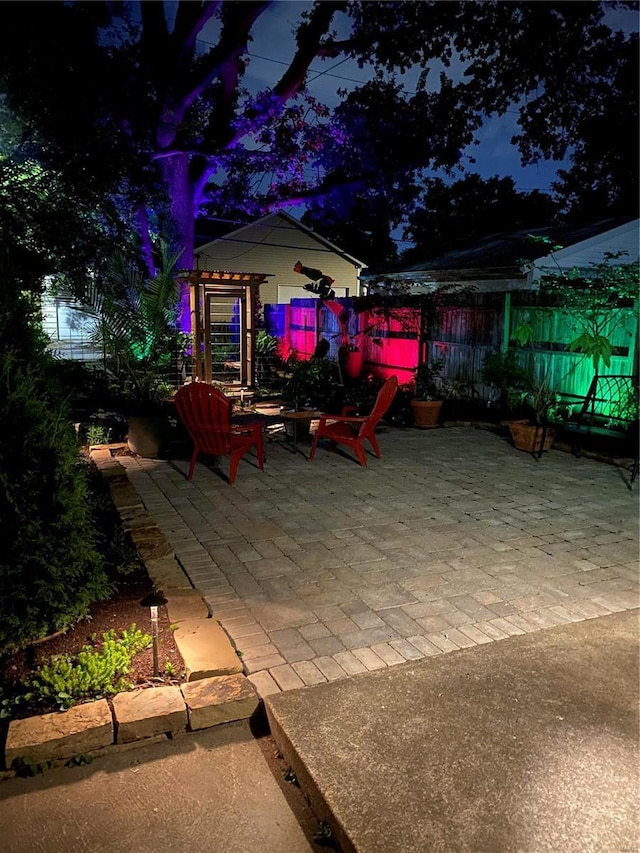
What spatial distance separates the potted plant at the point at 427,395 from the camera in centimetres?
903

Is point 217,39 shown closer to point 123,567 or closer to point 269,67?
point 269,67

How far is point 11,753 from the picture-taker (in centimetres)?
239

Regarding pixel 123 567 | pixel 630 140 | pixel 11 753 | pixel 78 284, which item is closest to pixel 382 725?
pixel 11 753

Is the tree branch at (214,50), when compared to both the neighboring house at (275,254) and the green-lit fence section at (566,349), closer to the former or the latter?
the neighboring house at (275,254)

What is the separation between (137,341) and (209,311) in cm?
392

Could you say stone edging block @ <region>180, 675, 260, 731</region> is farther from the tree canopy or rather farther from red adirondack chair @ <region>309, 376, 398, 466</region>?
the tree canopy

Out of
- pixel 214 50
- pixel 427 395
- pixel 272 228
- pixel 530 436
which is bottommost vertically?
pixel 530 436

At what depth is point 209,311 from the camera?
12250mm

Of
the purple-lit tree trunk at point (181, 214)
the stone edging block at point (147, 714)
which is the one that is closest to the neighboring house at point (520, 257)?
the purple-lit tree trunk at point (181, 214)

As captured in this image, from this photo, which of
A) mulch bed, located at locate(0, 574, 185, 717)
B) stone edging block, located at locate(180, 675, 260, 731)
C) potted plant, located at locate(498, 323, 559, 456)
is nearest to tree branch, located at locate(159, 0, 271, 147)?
potted plant, located at locate(498, 323, 559, 456)

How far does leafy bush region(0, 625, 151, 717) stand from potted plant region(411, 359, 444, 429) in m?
6.61

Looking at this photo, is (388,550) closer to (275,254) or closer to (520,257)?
(520,257)

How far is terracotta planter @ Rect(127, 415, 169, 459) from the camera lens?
23.7 ft

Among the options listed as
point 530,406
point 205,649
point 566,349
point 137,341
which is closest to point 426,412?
point 530,406
